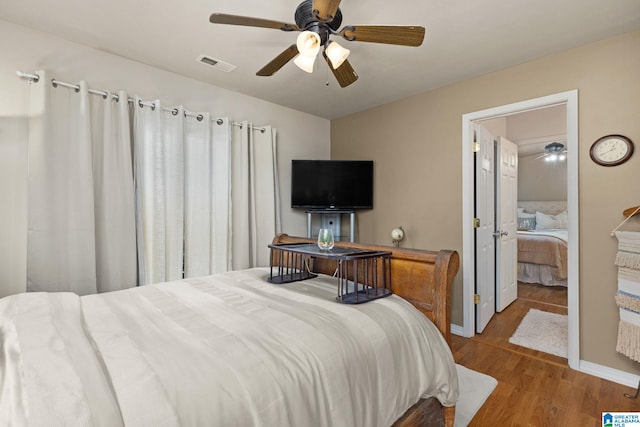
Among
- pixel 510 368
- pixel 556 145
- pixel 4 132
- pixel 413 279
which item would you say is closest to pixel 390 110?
pixel 413 279

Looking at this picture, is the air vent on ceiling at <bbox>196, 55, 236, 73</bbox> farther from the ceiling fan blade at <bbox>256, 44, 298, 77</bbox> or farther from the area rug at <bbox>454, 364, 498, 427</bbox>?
the area rug at <bbox>454, 364, 498, 427</bbox>

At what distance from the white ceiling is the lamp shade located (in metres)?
0.53

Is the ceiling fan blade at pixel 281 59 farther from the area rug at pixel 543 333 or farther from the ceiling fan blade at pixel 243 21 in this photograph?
the area rug at pixel 543 333

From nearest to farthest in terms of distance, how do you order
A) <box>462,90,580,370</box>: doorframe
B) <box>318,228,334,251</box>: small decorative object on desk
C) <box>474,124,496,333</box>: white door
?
<box>318,228,334,251</box>: small decorative object on desk < <box>462,90,580,370</box>: doorframe < <box>474,124,496,333</box>: white door

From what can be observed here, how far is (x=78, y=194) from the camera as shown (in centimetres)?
224

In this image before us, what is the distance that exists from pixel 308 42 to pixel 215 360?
1512 mm

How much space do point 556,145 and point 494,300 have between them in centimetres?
433

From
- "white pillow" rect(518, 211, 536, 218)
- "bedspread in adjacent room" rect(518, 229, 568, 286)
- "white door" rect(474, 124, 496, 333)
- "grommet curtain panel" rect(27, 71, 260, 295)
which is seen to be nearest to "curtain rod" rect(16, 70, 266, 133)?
"grommet curtain panel" rect(27, 71, 260, 295)

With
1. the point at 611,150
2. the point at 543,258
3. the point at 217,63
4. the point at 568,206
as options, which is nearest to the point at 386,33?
the point at 217,63

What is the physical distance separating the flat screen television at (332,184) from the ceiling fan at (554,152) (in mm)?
4703

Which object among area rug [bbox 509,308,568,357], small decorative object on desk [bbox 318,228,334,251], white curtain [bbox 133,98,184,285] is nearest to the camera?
small decorative object on desk [bbox 318,228,334,251]

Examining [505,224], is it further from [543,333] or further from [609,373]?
[609,373]

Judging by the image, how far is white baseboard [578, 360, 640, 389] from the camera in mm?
2141

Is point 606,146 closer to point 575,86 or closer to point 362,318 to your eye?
point 575,86
